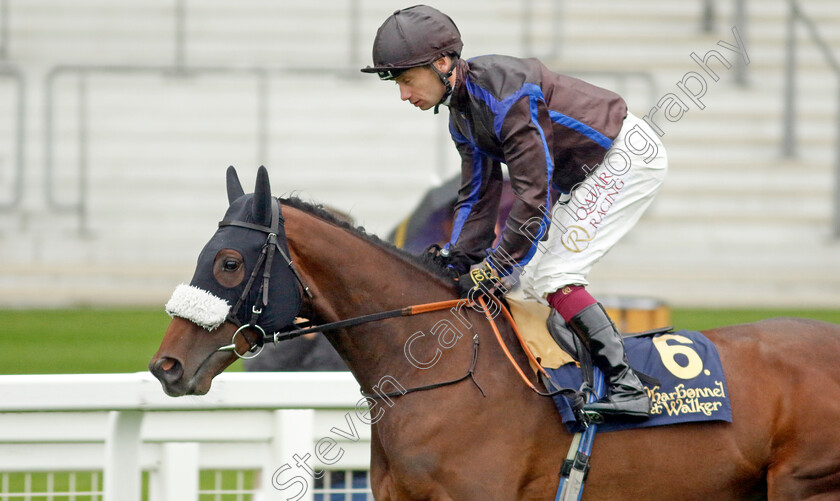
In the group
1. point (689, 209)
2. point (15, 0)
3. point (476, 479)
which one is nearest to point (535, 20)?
point (689, 209)

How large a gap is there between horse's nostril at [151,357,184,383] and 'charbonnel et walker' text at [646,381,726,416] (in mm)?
1312

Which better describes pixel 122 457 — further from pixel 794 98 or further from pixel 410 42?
pixel 794 98

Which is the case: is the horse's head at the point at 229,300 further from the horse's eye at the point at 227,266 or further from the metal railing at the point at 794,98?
the metal railing at the point at 794,98

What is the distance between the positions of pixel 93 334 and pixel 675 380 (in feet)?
17.3

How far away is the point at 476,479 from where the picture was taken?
2881 millimetres

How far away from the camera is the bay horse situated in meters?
2.88

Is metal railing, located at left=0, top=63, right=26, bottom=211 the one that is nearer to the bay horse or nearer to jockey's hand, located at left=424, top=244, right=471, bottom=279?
the bay horse

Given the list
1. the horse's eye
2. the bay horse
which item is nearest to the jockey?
the bay horse

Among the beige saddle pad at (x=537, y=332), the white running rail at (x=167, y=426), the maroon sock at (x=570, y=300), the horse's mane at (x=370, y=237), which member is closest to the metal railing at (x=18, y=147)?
the white running rail at (x=167, y=426)

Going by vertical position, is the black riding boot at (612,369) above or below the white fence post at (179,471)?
above

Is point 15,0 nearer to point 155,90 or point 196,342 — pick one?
point 155,90

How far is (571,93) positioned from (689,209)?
6.34 meters

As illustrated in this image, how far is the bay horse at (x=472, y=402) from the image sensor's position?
2881mm

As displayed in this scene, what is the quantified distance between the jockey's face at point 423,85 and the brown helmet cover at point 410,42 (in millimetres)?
32
